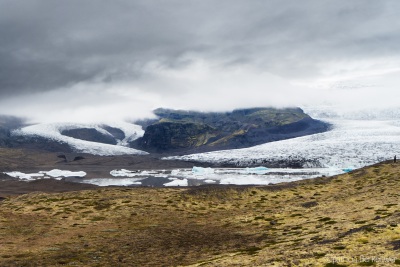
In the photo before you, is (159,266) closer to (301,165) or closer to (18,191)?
(18,191)

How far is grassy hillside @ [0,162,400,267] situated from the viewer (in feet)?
64.1

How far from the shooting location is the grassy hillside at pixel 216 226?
19.5 m

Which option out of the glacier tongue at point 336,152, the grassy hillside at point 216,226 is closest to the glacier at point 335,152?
the glacier tongue at point 336,152

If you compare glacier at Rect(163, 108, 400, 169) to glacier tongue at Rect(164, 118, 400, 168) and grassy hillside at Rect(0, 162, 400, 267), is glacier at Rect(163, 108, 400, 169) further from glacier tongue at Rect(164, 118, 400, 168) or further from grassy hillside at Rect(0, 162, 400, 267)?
grassy hillside at Rect(0, 162, 400, 267)

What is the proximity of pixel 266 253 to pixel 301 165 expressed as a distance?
14694 centimetres

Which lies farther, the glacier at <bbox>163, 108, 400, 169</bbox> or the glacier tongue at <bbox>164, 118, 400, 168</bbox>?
the glacier tongue at <bbox>164, 118, 400, 168</bbox>

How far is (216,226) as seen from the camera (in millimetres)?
35188

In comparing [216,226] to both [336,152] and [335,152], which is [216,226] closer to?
[336,152]

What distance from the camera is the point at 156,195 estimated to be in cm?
5231

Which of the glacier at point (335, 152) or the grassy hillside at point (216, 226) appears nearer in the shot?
the grassy hillside at point (216, 226)

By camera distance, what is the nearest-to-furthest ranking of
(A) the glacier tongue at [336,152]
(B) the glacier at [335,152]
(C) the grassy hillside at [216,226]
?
1. (C) the grassy hillside at [216,226]
2. (B) the glacier at [335,152]
3. (A) the glacier tongue at [336,152]

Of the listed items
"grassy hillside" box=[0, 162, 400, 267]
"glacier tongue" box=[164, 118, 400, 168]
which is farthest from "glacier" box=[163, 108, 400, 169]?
"grassy hillside" box=[0, 162, 400, 267]

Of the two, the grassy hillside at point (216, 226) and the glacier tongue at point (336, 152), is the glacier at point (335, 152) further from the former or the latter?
the grassy hillside at point (216, 226)

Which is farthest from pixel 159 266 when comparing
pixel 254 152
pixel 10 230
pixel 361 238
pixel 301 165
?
pixel 254 152
